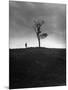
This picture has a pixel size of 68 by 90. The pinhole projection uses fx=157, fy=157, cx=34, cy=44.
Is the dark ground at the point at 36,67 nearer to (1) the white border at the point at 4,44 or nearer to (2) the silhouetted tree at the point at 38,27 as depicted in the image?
(1) the white border at the point at 4,44

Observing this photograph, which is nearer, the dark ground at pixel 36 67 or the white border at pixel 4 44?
the white border at pixel 4 44

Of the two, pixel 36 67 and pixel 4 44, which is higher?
pixel 4 44

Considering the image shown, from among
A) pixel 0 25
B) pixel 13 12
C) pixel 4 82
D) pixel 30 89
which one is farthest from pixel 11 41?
pixel 30 89

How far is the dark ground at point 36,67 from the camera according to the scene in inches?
144

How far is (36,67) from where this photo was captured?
3760mm

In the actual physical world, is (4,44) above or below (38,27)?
below

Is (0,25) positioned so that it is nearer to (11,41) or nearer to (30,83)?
(11,41)

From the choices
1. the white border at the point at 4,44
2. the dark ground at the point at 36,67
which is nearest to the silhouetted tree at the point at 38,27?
the dark ground at the point at 36,67

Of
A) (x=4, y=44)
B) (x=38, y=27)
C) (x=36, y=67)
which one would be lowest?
(x=36, y=67)

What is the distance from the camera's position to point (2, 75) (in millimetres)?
3469

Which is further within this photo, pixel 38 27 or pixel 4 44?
pixel 38 27

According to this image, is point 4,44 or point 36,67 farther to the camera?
point 36,67

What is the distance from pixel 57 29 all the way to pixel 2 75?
168 centimetres

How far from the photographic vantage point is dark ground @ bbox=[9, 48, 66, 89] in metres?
3.65
